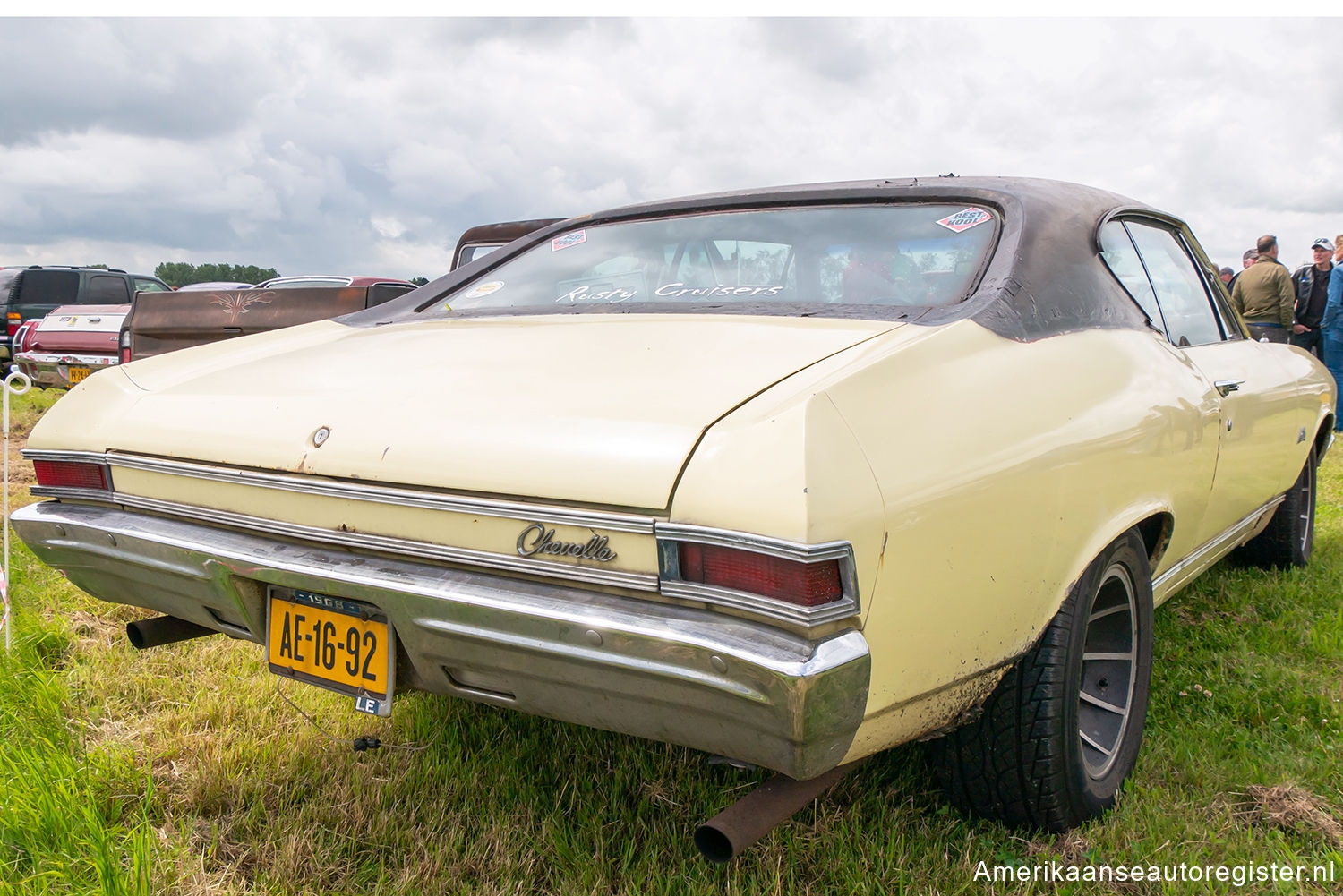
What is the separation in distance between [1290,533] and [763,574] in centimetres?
335

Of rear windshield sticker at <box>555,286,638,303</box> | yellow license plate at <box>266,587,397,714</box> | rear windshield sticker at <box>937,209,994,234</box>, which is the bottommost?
yellow license plate at <box>266,587,397,714</box>

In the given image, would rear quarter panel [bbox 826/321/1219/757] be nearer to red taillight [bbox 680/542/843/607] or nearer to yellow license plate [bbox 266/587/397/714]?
red taillight [bbox 680/542/843/607]

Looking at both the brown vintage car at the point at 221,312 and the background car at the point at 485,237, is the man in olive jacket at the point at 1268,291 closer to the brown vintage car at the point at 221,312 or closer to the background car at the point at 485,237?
the background car at the point at 485,237

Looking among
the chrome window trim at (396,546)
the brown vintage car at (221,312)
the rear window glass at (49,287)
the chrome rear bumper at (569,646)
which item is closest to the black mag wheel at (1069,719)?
the chrome rear bumper at (569,646)

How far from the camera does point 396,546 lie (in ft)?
5.26

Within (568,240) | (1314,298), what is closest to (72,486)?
(568,240)

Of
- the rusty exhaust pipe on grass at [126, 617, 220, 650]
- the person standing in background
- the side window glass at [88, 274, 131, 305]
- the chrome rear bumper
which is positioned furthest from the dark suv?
the person standing in background

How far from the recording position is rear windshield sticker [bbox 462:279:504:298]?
259 centimetres

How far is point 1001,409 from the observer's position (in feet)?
5.41

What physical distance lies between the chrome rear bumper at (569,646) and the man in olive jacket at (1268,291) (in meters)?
9.13

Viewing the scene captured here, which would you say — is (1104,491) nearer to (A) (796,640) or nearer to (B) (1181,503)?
(B) (1181,503)

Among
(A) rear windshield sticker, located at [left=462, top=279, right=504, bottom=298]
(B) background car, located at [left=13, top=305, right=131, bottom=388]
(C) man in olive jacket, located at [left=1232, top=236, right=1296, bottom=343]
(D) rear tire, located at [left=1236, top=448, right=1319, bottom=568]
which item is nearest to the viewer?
(A) rear windshield sticker, located at [left=462, top=279, right=504, bottom=298]

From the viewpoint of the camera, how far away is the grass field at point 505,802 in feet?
5.93

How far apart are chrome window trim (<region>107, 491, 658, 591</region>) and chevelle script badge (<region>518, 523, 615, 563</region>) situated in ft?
0.06
